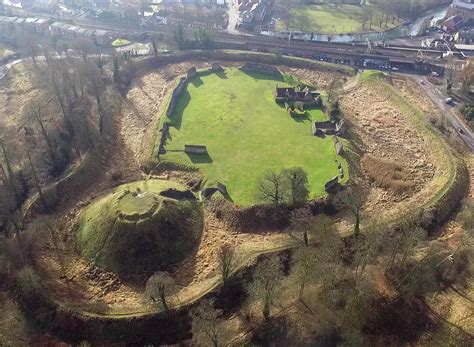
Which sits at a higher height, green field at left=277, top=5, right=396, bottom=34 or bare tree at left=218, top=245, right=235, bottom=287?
green field at left=277, top=5, right=396, bottom=34

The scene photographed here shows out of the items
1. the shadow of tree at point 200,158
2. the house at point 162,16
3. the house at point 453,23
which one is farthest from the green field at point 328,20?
the shadow of tree at point 200,158

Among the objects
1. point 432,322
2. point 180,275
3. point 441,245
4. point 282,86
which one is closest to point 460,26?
point 282,86

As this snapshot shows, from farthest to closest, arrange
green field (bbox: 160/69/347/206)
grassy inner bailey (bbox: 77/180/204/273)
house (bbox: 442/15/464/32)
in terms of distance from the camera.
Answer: house (bbox: 442/15/464/32)
green field (bbox: 160/69/347/206)
grassy inner bailey (bbox: 77/180/204/273)

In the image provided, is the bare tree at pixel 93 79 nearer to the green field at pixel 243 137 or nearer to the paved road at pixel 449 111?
the green field at pixel 243 137

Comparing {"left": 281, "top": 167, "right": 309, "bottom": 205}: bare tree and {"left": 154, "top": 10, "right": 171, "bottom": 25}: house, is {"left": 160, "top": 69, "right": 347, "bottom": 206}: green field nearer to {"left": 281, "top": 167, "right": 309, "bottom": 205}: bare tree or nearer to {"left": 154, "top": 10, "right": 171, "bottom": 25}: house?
{"left": 281, "top": 167, "right": 309, "bottom": 205}: bare tree

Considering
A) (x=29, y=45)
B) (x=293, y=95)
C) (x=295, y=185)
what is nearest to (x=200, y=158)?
(x=295, y=185)

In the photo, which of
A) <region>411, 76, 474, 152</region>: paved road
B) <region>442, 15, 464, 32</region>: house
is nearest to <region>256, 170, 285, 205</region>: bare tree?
<region>411, 76, 474, 152</region>: paved road

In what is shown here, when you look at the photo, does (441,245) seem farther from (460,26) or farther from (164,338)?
(460,26)

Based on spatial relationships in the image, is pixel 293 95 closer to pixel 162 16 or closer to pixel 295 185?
pixel 295 185
